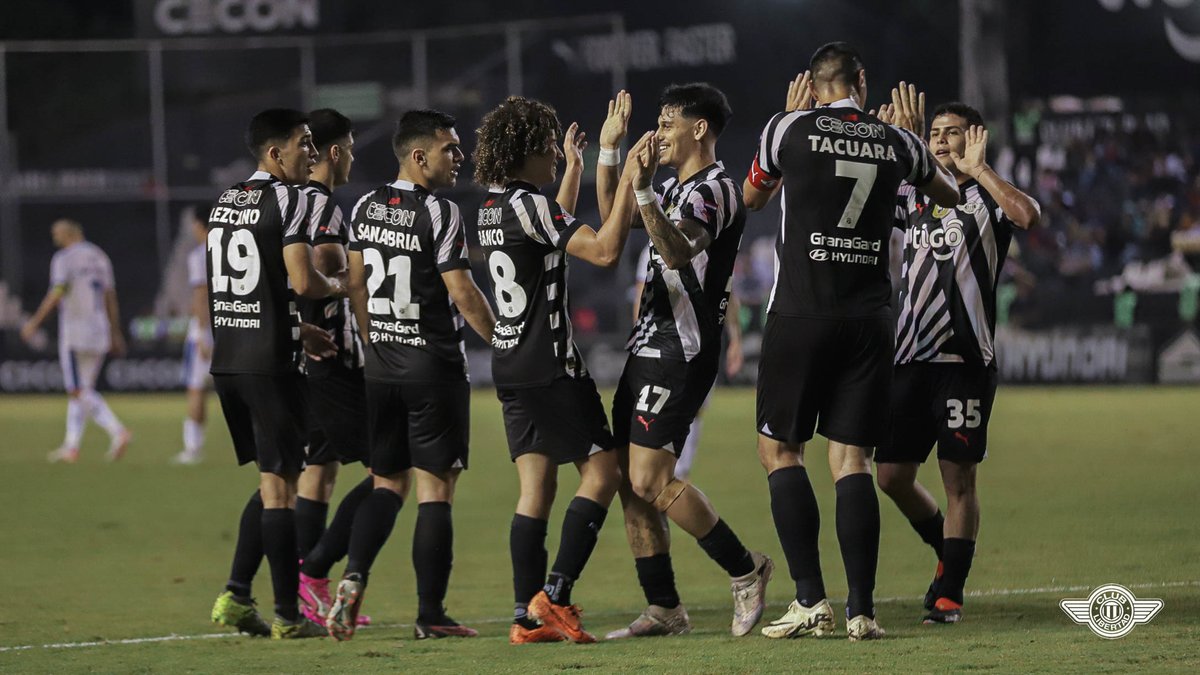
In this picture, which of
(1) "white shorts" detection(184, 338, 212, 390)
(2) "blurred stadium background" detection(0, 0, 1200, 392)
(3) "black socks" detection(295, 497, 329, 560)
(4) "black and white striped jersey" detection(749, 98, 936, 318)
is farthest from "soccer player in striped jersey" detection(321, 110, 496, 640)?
(2) "blurred stadium background" detection(0, 0, 1200, 392)

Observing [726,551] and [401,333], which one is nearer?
[726,551]

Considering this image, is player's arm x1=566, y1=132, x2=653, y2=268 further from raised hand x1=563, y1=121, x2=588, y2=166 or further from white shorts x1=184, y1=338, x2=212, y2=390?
white shorts x1=184, y1=338, x2=212, y2=390

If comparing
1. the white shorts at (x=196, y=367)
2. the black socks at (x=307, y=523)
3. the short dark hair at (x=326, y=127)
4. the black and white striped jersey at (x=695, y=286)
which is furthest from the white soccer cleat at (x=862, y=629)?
the white shorts at (x=196, y=367)

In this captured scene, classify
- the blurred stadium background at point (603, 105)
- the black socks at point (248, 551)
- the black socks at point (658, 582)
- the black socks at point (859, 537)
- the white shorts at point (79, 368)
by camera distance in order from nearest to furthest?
the black socks at point (859, 537)
the black socks at point (658, 582)
the black socks at point (248, 551)
the white shorts at point (79, 368)
the blurred stadium background at point (603, 105)

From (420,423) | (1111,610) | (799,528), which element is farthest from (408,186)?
(1111,610)

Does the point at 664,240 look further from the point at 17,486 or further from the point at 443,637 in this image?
the point at 17,486

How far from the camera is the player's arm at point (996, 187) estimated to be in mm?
6832

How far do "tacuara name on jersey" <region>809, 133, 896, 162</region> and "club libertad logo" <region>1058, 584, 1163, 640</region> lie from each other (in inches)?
79.2

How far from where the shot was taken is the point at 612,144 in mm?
6453

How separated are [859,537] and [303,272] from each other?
2.66 metres

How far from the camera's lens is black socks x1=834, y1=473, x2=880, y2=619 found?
6148mm

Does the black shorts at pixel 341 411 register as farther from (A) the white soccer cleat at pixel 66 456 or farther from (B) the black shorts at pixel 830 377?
(A) the white soccer cleat at pixel 66 456

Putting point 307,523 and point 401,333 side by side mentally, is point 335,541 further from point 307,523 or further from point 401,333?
point 401,333

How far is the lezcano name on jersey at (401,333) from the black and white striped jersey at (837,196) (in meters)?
1.67
